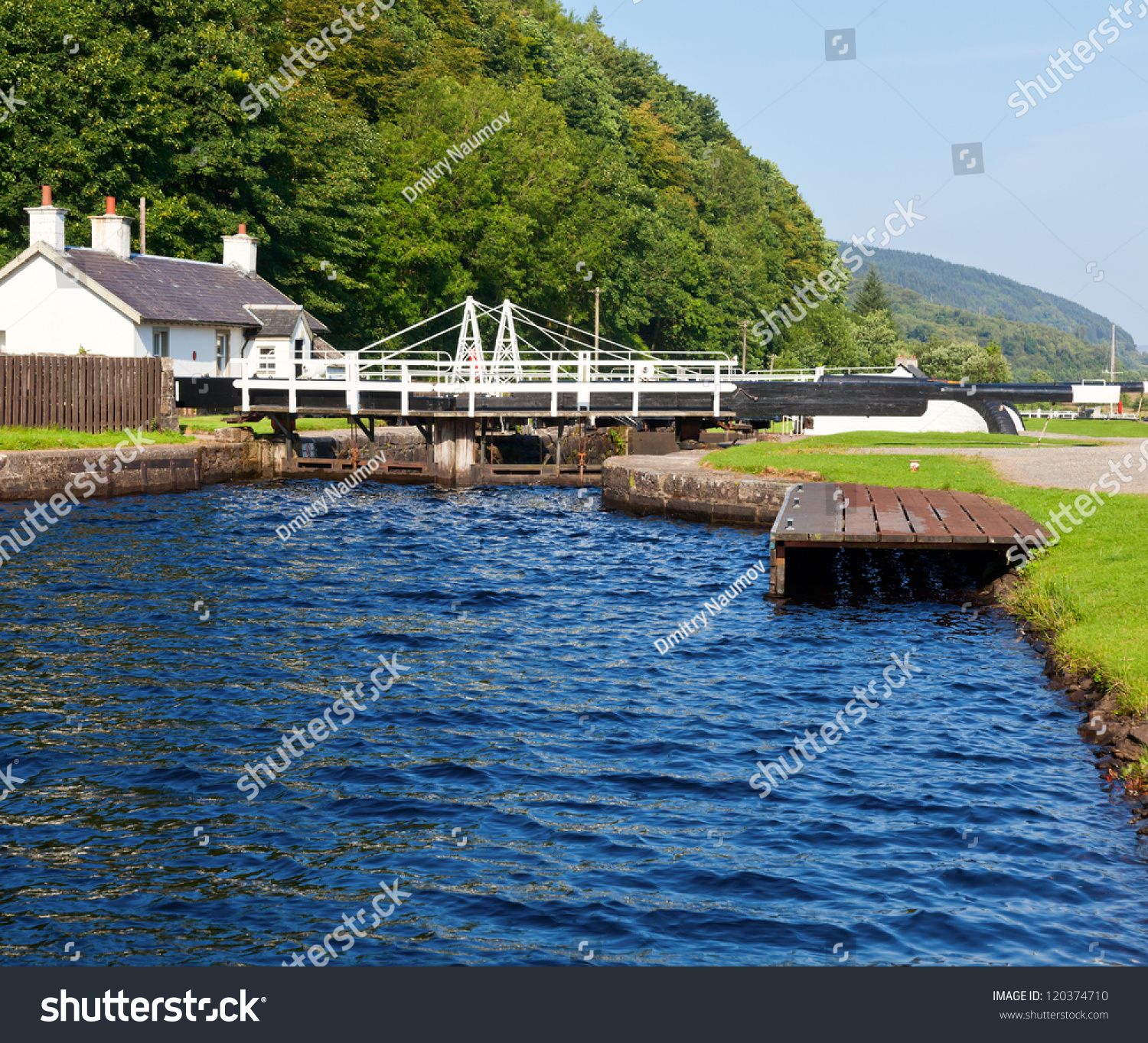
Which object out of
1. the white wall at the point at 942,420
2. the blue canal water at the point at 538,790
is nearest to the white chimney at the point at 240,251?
the white wall at the point at 942,420

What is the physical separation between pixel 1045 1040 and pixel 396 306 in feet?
217

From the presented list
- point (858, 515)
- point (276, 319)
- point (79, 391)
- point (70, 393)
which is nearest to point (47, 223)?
point (79, 391)

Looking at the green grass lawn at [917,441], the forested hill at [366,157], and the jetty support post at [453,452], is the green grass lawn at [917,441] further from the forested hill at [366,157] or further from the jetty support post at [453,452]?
the forested hill at [366,157]

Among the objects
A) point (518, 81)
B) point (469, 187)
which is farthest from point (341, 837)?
point (518, 81)

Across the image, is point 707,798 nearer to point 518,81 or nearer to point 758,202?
point 518,81

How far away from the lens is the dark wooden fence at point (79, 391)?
3878cm

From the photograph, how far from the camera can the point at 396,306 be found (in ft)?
231

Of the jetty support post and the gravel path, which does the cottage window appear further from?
the gravel path

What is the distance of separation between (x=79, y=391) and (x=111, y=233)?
11.6m

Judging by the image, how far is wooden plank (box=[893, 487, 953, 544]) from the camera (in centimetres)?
2097

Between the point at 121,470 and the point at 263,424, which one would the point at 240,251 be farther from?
the point at 121,470

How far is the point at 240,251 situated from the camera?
57688 millimetres

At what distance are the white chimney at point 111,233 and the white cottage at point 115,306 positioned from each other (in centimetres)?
3

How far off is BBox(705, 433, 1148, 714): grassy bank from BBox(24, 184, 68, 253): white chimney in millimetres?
30018
